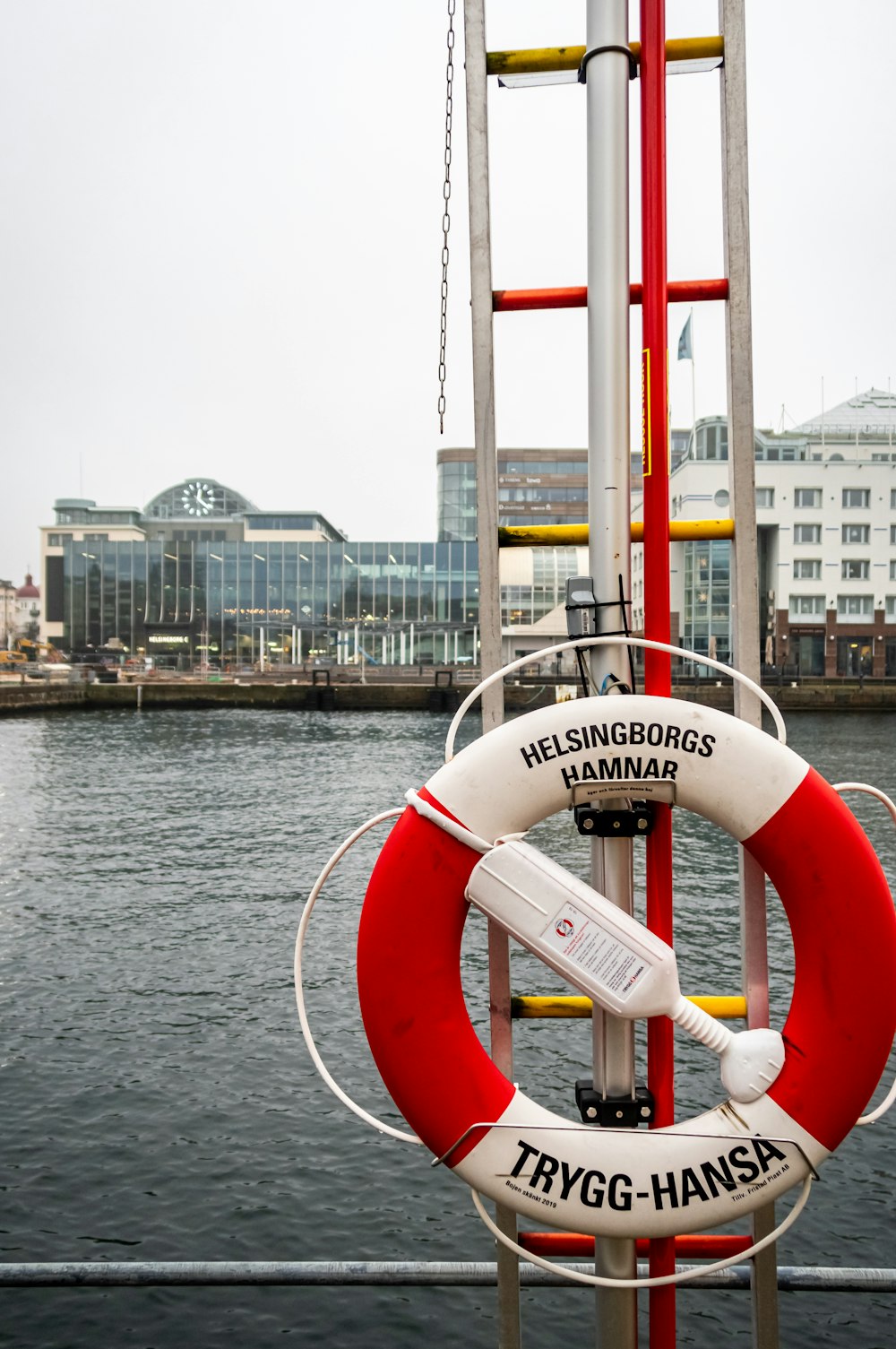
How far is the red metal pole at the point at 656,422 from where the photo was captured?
5.44ft

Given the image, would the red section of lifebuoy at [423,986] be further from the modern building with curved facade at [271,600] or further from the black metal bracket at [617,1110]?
the modern building with curved facade at [271,600]

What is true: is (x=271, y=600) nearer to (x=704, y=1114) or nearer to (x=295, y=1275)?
(x=295, y=1275)

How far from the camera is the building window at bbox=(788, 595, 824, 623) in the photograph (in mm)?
43281

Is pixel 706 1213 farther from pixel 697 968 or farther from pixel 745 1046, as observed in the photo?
pixel 697 968

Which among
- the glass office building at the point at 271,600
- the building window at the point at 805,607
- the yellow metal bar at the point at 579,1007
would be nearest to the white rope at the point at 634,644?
the yellow metal bar at the point at 579,1007

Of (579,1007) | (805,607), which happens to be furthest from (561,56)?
(805,607)

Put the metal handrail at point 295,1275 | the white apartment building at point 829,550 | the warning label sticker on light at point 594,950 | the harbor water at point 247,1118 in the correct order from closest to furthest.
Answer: the warning label sticker on light at point 594,950
the metal handrail at point 295,1275
the harbor water at point 247,1118
the white apartment building at point 829,550

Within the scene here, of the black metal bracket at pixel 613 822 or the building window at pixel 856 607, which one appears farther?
the building window at pixel 856 607

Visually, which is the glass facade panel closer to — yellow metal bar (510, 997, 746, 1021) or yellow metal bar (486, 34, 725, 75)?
yellow metal bar (510, 997, 746, 1021)

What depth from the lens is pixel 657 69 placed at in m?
1.67

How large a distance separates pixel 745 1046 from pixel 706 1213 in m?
0.24

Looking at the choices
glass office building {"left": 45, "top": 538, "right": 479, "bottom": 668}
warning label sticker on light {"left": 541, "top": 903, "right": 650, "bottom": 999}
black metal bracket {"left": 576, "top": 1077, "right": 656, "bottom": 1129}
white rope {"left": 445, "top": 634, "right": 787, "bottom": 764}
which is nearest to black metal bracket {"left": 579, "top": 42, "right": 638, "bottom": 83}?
white rope {"left": 445, "top": 634, "right": 787, "bottom": 764}

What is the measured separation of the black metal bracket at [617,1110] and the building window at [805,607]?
144ft

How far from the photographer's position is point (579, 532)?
172 cm
